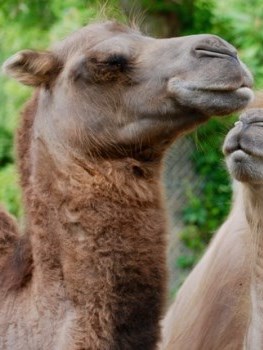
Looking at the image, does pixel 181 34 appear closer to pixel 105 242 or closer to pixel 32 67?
pixel 32 67

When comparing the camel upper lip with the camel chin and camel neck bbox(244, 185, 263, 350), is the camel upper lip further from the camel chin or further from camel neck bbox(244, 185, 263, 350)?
camel neck bbox(244, 185, 263, 350)

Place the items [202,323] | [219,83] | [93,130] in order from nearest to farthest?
[219,83], [93,130], [202,323]

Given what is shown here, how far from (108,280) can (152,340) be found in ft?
1.06

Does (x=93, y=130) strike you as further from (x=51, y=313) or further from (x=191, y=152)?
(x=191, y=152)

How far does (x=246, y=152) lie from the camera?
526 centimetres

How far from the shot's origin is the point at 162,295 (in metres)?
5.48

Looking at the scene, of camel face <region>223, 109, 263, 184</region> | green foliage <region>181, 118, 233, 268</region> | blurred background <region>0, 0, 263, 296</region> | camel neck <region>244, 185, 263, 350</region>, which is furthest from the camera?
green foliage <region>181, 118, 233, 268</region>

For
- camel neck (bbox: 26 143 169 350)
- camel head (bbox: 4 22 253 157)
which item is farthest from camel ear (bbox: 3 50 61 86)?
camel neck (bbox: 26 143 169 350)

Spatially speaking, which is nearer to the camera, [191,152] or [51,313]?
[51,313]

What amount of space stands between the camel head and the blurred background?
4.37m

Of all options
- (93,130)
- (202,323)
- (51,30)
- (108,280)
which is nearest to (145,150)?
(93,130)

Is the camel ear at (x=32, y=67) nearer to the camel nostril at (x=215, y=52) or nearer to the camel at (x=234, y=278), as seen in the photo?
the camel nostril at (x=215, y=52)

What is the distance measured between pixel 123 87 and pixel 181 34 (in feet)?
16.9

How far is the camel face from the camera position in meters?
5.25
